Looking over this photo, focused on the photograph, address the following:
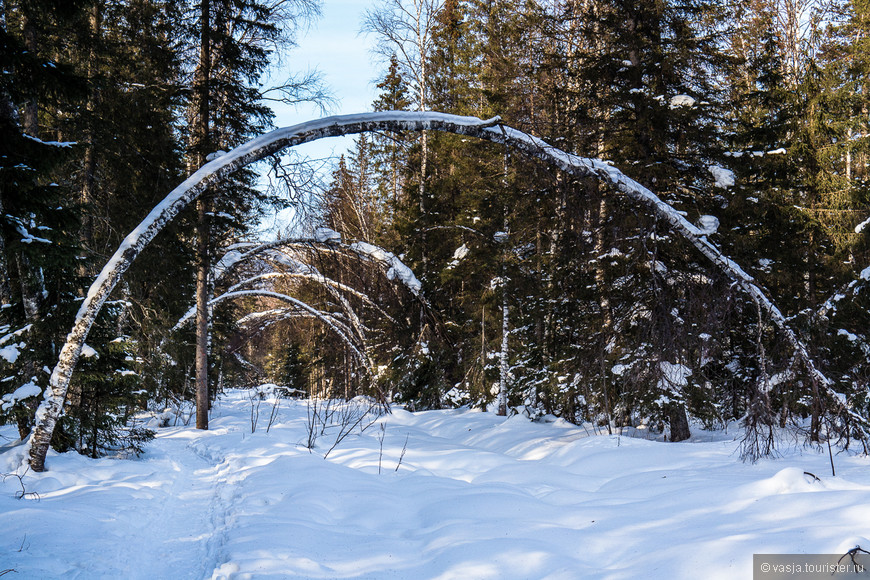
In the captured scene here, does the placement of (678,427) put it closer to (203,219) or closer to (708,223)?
(708,223)

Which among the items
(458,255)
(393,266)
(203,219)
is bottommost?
(393,266)

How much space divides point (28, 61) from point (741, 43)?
890 inches

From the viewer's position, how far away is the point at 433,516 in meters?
4.54

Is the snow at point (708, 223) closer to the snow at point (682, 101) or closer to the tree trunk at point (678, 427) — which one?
the snow at point (682, 101)

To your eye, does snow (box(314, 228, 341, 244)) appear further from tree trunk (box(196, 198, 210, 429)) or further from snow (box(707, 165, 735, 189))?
snow (box(707, 165, 735, 189))

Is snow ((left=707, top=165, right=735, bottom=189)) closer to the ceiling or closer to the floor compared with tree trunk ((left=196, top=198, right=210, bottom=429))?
closer to the ceiling

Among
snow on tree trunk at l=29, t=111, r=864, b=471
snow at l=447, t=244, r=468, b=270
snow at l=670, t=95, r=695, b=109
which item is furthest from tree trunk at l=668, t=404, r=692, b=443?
snow at l=447, t=244, r=468, b=270

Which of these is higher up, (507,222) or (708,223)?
(507,222)

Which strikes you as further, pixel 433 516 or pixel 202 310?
pixel 202 310

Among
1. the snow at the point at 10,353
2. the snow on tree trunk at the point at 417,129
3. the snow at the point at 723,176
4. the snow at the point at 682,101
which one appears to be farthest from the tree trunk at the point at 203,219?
the snow at the point at 723,176

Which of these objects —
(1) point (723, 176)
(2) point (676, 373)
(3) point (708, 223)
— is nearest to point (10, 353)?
(3) point (708, 223)

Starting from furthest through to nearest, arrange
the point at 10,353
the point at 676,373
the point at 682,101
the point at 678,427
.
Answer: the point at 678,427 < the point at 682,101 < the point at 676,373 < the point at 10,353

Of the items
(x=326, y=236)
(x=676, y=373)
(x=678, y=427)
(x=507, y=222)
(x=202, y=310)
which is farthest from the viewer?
(x=507, y=222)

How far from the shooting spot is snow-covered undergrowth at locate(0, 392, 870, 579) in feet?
10.9
